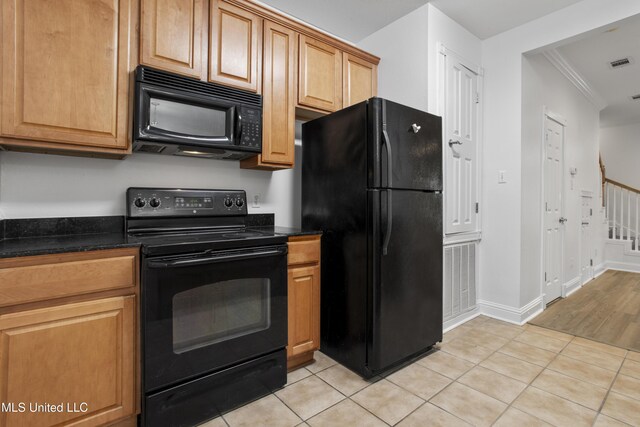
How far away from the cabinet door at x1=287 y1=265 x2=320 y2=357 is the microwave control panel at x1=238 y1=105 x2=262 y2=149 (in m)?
0.85

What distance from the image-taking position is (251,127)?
2033 millimetres

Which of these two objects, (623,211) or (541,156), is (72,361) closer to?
(541,156)

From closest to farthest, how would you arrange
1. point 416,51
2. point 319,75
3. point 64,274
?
point 64,274 → point 319,75 → point 416,51

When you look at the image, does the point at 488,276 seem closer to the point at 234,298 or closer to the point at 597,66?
the point at 234,298

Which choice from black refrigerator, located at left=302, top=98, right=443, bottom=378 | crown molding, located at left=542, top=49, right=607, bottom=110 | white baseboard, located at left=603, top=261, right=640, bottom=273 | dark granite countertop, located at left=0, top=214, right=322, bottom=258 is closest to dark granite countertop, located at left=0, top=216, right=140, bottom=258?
dark granite countertop, located at left=0, top=214, right=322, bottom=258

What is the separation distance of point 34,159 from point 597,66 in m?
5.35

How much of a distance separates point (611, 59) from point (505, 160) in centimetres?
198

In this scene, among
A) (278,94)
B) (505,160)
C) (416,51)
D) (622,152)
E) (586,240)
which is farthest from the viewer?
(622,152)

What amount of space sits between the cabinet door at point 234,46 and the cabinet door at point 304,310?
1.27 metres

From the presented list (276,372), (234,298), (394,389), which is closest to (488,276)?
(394,389)

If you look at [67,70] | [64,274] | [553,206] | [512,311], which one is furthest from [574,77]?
[64,274]

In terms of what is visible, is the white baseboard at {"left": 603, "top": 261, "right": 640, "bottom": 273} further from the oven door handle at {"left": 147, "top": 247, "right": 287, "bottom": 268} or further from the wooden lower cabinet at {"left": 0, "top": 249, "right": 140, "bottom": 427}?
the wooden lower cabinet at {"left": 0, "top": 249, "right": 140, "bottom": 427}

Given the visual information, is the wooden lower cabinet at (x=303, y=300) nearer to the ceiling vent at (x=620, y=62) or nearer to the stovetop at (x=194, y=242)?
the stovetop at (x=194, y=242)

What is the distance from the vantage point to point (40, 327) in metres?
1.26
